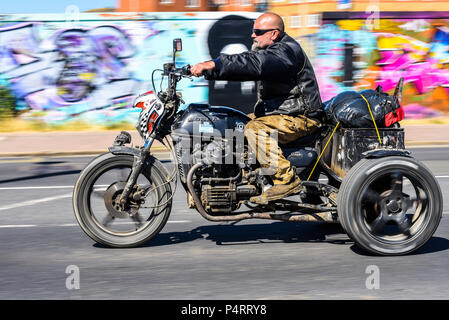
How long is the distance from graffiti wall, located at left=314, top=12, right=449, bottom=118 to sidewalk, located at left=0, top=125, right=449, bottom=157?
2522mm

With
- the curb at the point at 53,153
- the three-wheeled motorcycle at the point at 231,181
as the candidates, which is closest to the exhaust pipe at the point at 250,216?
the three-wheeled motorcycle at the point at 231,181

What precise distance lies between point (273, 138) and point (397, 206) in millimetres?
1169

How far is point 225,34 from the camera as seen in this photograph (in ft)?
57.7

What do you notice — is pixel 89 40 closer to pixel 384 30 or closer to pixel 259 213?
pixel 384 30

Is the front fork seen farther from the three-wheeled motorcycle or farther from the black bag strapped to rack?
the black bag strapped to rack

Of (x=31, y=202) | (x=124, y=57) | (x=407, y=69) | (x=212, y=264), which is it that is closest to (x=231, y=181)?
(x=212, y=264)

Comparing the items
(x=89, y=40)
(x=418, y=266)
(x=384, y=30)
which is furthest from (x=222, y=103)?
(x=418, y=266)

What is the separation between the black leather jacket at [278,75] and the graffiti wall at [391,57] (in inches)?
510

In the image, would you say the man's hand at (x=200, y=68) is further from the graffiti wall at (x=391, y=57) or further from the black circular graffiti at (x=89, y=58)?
the graffiti wall at (x=391, y=57)

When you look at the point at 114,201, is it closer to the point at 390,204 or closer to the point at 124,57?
the point at 390,204

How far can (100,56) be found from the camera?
17.4 meters

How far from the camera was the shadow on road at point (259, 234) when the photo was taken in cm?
600

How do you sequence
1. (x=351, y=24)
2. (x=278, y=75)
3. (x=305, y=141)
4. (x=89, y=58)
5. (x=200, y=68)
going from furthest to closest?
(x=351, y=24), (x=89, y=58), (x=305, y=141), (x=278, y=75), (x=200, y=68)

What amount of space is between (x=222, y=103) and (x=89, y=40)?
388 cm
